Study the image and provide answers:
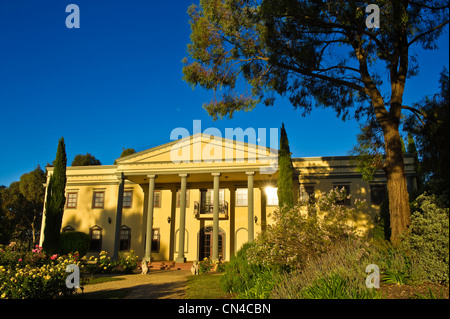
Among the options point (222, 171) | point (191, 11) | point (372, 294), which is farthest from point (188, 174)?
point (372, 294)

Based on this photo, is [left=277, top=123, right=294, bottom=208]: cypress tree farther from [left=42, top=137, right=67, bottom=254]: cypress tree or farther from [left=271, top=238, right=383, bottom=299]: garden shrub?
[left=42, top=137, right=67, bottom=254]: cypress tree

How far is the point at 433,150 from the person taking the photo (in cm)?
638

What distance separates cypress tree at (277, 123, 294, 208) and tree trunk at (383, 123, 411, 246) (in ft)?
33.6

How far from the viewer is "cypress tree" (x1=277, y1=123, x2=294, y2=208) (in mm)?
20609

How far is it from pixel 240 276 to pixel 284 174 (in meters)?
10.6

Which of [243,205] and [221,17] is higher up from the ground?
[221,17]

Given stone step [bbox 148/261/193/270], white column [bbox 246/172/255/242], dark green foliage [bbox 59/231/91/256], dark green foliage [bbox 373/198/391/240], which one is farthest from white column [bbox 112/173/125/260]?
dark green foliage [bbox 373/198/391/240]

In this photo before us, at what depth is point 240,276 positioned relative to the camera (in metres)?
11.2

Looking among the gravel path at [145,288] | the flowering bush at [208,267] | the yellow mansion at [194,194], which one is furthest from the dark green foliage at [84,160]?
the gravel path at [145,288]

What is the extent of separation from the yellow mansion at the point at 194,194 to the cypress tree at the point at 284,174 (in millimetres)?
922

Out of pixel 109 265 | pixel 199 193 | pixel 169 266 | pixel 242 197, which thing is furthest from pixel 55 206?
pixel 242 197

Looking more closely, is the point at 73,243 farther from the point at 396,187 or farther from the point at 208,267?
the point at 396,187
